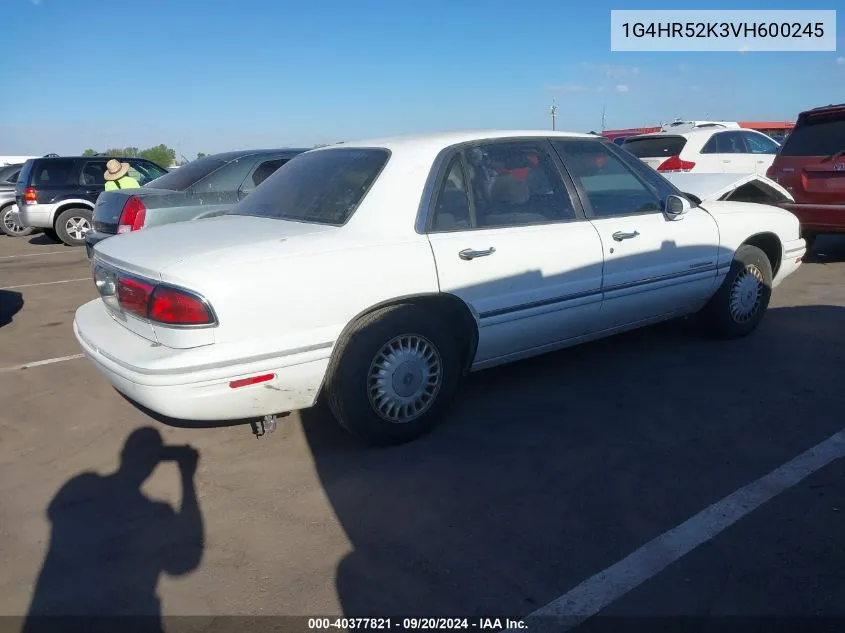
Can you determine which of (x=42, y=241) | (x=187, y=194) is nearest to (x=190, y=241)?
(x=187, y=194)

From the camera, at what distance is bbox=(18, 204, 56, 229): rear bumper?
12.9 m

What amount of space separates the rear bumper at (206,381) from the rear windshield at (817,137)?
22.9 feet

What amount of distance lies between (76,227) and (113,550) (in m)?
11.9

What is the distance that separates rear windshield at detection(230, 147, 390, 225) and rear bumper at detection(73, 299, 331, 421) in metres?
0.82

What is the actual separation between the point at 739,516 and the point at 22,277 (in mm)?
9659

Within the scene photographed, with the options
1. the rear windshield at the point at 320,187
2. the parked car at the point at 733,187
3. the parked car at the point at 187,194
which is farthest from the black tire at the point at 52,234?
the parked car at the point at 733,187

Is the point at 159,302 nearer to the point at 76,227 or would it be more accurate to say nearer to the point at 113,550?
the point at 113,550

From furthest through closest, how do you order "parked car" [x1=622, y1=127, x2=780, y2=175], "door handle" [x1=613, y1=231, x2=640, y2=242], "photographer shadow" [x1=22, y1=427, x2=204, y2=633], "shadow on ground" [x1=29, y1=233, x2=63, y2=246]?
"shadow on ground" [x1=29, y1=233, x2=63, y2=246]
"parked car" [x1=622, y1=127, x2=780, y2=175]
"door handle" [x1=613, y1=231, x2=640, y2=242]
"photographer shadow" [x1=22, y1=427, x2=204, y2=633]

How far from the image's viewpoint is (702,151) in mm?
11930

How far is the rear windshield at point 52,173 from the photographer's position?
12898 mm

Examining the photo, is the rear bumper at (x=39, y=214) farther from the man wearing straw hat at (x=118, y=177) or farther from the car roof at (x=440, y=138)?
the car roof at (x=440, y=138)

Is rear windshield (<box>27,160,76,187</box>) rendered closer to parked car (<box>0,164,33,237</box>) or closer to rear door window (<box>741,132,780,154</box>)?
parked car (<box>0,164,33,237</box>)

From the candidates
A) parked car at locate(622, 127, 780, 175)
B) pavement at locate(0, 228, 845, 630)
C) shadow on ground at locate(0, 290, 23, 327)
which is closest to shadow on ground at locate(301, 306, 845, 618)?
pavement at locate(0, 228, 845, 630)

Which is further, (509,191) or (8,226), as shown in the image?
(8,226)
